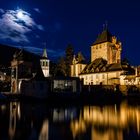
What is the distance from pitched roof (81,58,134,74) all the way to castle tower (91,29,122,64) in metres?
2.86

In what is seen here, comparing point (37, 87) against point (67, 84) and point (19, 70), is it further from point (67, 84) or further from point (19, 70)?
point (19, 70)

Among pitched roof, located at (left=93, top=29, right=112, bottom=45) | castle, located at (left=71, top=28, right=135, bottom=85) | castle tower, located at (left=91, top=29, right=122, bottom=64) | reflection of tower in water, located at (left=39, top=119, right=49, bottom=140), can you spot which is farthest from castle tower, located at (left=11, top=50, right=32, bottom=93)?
reflection of tower in water, located at (left=39, top=119, right=49, bottom=140)

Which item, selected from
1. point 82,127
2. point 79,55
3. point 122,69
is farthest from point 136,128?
point 79,55

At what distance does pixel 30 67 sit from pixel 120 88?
2766 centimetres

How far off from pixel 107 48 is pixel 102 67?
36.4 ft

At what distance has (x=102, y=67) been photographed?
347ft

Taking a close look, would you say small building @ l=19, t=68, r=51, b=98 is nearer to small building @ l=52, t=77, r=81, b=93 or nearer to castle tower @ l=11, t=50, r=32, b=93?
castle tower @ l=11, t=50, r=32, b=93

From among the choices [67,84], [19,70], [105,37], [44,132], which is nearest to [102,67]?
[105,37]

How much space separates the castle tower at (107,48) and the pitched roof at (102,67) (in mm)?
2865

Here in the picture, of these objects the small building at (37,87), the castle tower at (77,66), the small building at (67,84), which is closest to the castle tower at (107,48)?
the castle tower at (77,66)

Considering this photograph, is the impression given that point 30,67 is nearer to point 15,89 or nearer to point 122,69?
point 15,89

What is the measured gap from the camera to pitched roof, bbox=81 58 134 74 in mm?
96188

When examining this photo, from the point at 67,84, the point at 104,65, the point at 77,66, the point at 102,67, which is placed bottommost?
the point at 67,84

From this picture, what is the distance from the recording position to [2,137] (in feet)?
72.3
